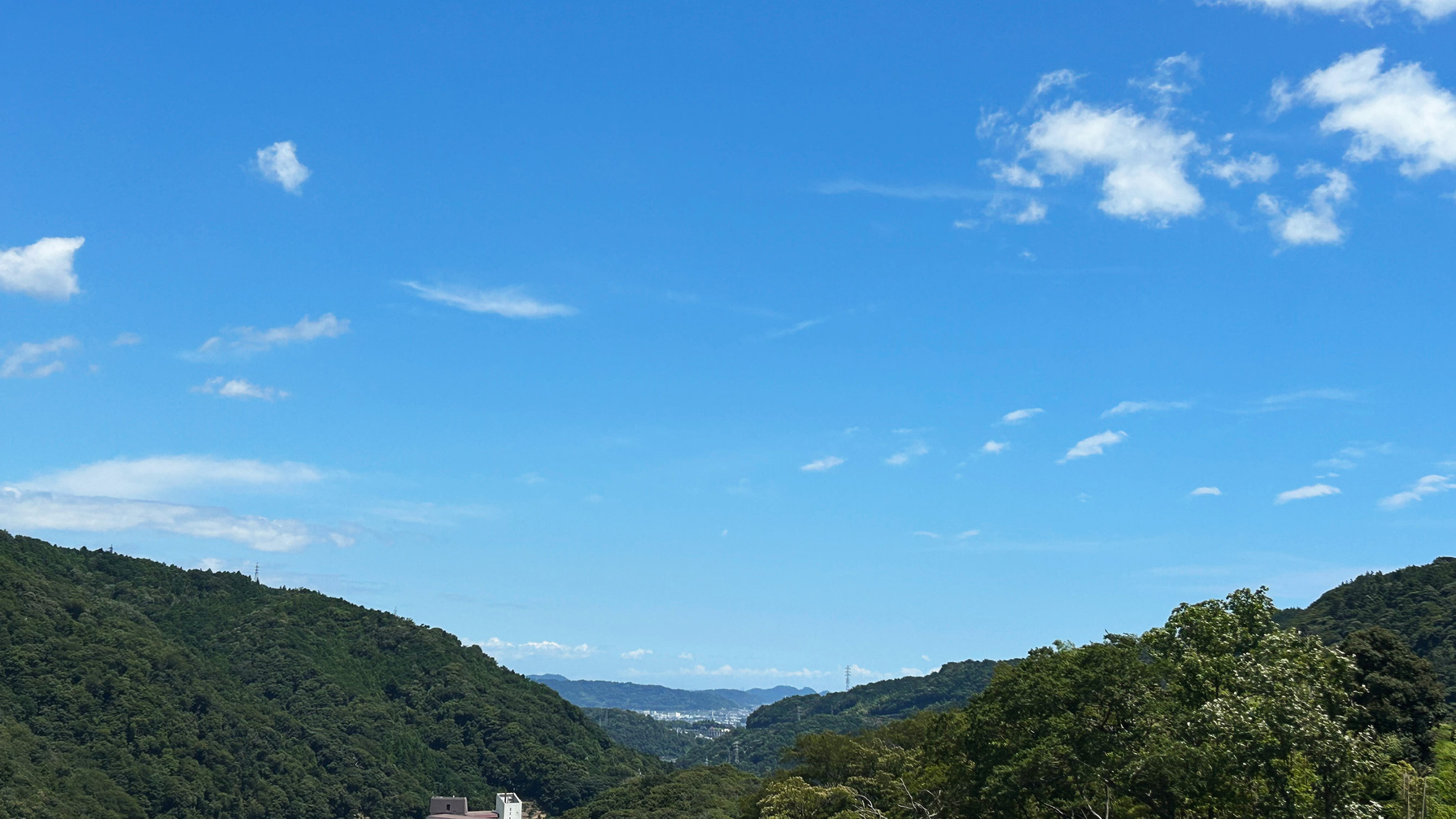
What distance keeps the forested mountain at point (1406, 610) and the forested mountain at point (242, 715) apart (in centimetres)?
9456

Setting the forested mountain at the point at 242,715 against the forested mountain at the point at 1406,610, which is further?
the forested mountain at the point at 242,715

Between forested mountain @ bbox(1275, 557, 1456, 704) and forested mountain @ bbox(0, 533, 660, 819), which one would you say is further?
forested mountain @ bbox(0, 533, 660, 819)

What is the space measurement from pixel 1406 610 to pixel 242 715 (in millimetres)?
134276

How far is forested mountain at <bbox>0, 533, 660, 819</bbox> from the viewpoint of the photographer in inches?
4729

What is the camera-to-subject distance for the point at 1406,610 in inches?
3723

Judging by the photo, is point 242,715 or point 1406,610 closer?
point 1406,610

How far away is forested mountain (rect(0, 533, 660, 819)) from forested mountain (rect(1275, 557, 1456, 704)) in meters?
94.6

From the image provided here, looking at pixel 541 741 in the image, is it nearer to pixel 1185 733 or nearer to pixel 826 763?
pixel 826 763

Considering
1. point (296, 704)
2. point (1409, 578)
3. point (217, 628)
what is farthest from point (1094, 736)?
point (217, 628)

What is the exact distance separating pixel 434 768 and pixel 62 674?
50.2 m

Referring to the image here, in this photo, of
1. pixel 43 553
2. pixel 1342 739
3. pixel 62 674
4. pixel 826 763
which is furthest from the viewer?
pixel 43 553

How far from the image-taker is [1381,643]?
5034cm

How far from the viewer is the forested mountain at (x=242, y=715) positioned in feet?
394

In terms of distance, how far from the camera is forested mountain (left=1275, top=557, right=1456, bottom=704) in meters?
84.7
